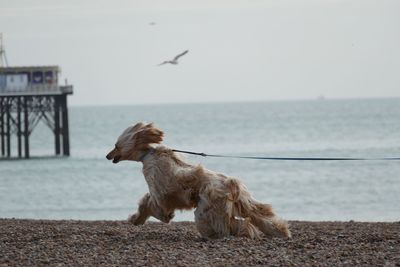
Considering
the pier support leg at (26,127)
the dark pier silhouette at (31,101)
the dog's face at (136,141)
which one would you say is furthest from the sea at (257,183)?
the dog's face at (136,141)

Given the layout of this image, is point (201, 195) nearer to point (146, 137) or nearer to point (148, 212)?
point (146, 137)

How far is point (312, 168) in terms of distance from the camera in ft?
127

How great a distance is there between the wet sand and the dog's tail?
184 millimetres

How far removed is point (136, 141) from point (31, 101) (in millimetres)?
40730

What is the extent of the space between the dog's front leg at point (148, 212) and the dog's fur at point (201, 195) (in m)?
0.01

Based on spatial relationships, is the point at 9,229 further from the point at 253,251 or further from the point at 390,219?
the point at 390,219

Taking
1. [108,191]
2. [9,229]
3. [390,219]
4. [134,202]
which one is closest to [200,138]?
[108,191]

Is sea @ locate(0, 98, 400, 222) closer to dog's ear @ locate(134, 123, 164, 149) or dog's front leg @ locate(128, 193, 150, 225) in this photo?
dog's front leg @ locate(128, 193, 150, 225)

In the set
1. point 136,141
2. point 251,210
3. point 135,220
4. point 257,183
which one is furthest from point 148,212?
point 257,183

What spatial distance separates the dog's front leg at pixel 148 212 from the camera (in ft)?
35.1

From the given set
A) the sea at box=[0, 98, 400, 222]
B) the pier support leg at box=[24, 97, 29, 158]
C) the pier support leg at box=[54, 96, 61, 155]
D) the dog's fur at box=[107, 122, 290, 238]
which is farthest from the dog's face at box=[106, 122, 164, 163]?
the pier support leg at box=[54, 96, 61, 155]

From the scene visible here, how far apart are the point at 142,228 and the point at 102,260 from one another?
2464mm

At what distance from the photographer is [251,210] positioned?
412 inches

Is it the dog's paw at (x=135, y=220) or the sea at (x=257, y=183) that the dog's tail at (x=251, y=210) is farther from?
the sea at (x=257, y=183)
